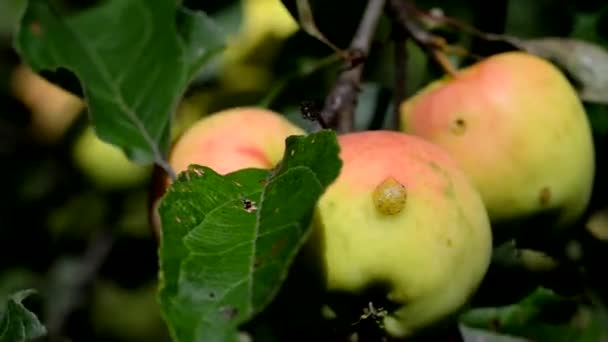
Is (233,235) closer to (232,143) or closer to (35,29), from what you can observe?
(232,143)

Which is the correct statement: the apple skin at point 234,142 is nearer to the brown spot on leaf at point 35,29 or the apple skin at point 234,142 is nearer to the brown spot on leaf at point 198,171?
the brown spot on leaf at point 198,171

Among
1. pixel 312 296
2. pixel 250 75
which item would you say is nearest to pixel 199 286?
pixel 312 296

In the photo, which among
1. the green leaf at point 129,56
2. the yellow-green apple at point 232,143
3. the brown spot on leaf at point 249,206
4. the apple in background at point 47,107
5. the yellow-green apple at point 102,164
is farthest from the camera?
the apple in background at point 47,107

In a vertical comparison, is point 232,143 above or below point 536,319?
above


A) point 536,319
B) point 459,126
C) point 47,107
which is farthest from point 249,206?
point 47,107

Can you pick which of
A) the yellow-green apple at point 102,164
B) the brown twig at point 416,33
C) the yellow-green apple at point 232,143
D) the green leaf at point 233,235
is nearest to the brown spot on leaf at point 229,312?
the green leaf at point 233,235

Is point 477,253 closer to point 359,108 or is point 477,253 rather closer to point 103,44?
point 359,108

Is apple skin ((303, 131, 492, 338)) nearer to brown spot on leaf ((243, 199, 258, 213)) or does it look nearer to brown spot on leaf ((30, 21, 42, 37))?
brown spot on leaf ((243, 199, 258, 213))
